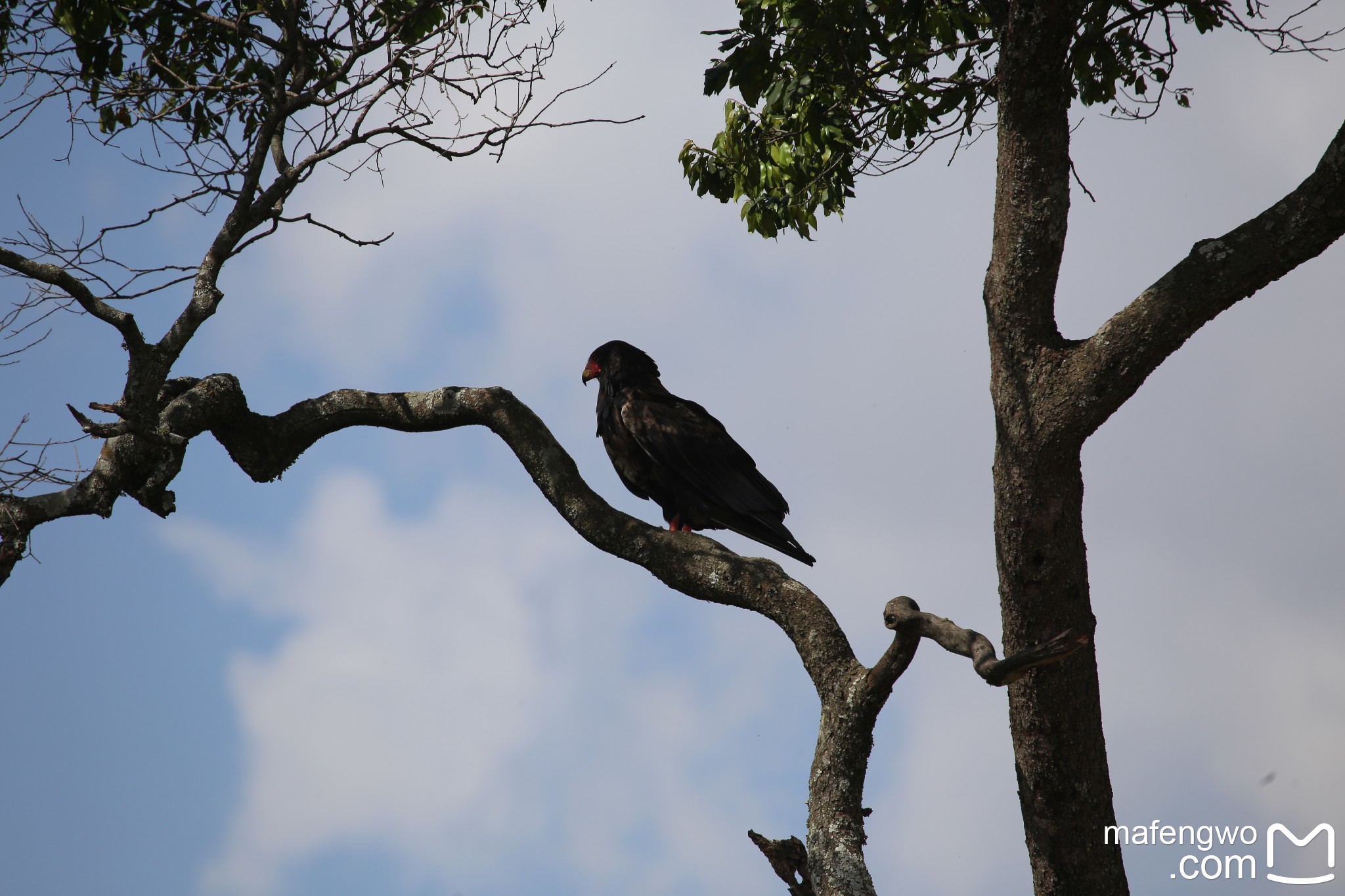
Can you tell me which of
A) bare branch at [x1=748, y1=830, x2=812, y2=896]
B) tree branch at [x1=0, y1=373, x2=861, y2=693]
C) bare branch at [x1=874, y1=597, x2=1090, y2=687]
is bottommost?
bare branch at [x1=748, y1=830, x2=812, y2=896]

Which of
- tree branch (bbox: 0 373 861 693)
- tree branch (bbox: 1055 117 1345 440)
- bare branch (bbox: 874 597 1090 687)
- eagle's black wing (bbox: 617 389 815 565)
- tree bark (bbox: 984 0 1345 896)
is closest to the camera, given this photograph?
bare branch (bbox: 874 597 1090 687)

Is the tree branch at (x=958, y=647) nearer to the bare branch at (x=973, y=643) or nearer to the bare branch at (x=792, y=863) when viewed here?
the bare branch at (x=973, y=643)

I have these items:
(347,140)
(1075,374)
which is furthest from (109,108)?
(1075,374)

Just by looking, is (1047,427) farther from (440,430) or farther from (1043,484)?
(440,430)

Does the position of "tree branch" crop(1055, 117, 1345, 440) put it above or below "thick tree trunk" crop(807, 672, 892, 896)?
above

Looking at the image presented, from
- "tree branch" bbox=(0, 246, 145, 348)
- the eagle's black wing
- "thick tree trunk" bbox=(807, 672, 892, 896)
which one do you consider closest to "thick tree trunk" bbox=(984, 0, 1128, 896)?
"thick tree trunk" bbox=(807, 672, 892, 896)

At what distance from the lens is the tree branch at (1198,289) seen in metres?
3.83

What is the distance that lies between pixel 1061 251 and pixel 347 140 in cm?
363

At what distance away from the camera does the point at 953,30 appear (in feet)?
20.1

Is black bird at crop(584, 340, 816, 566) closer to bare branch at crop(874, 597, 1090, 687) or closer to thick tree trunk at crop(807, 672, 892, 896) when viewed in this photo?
thick tree trunk at crop(807, 672, 892, 896)

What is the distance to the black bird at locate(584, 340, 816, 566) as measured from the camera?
5.75 m

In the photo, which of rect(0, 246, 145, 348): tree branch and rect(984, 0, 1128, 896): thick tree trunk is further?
rect(0, 246, 145, 348): tree branch

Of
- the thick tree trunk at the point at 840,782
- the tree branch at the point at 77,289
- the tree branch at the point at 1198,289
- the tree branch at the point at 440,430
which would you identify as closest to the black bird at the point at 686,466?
the tree branch at the point at 440,430

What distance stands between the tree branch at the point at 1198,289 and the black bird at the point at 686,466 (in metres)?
1.85
